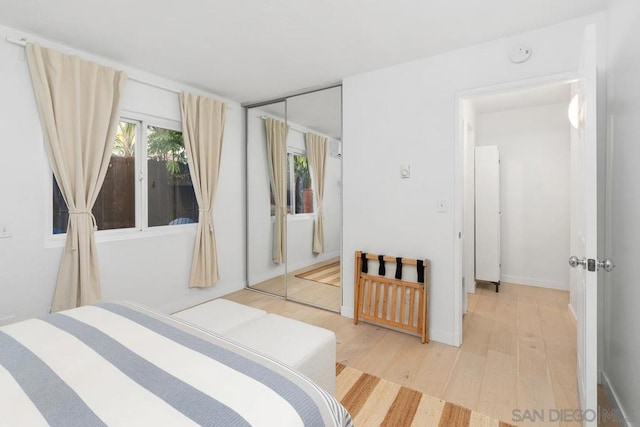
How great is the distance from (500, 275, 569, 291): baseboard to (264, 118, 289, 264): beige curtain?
3168 mm

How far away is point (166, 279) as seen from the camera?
10.2 feet

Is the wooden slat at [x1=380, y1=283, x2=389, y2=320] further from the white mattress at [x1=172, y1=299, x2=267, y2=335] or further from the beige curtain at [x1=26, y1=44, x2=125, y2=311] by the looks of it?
the beige curtain at [x1=26, y1=44, x2=125, y2=311]

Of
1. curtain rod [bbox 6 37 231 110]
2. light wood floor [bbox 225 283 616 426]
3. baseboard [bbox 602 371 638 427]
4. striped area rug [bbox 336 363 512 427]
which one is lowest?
striped area rug [bbox 336 363 512 427]

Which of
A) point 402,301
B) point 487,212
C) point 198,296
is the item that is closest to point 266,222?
point 198,296

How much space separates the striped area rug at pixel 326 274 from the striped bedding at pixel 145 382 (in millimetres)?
2139

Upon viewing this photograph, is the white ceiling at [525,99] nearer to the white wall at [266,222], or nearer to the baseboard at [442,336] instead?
the white wall at [266,222]

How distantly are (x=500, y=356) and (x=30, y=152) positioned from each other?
3834 mm

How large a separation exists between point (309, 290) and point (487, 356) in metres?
1.94

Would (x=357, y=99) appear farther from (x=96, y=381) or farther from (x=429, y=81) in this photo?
(x=96, y=381)

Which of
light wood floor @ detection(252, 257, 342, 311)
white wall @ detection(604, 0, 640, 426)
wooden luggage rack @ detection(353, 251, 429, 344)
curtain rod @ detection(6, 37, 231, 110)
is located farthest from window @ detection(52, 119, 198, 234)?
white wall @ detection(604, 0, 640, 426)

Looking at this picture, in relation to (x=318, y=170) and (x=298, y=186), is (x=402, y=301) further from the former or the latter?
(x=298, y=186)

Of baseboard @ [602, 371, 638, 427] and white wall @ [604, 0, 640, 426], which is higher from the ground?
white wall @ [604, 0, 640, 426]

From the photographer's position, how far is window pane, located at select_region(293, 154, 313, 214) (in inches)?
137

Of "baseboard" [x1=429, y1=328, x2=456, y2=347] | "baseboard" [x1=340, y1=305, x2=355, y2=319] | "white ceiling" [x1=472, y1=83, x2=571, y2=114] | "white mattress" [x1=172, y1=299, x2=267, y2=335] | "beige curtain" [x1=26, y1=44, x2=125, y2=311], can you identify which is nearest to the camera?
"white mattress" [x1=172, y1=299, x2=267, y2=335]
